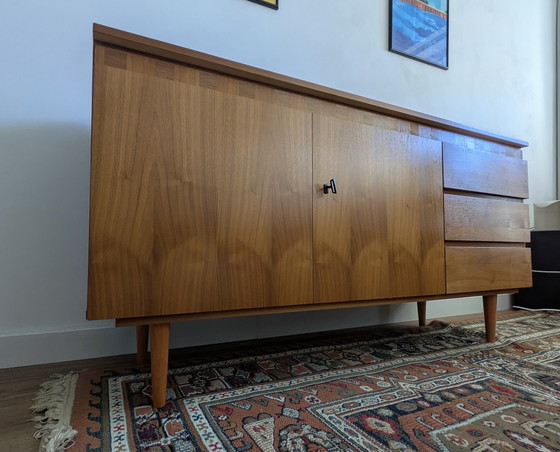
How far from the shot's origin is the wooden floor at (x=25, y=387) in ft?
1.76

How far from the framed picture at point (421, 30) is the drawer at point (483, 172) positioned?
756 millimetres

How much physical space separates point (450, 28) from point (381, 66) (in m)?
0.55

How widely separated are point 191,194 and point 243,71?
28 centimetres

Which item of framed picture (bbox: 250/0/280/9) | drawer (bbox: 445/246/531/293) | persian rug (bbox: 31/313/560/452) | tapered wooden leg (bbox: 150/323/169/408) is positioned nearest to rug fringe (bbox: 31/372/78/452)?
persian rug (bbox: 31/313/560/452)

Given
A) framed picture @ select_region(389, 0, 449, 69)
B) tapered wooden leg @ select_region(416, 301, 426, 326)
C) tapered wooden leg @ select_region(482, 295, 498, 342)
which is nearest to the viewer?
tapered wooden leg @ select_region(482, 295, 498, 342)

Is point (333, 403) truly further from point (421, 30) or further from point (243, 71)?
point (421, 30)

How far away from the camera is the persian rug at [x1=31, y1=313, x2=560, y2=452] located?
1.72 feet

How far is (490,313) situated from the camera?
43.3 inches

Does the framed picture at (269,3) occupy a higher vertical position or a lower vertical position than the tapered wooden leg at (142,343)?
higher

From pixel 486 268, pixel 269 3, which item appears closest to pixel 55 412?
pixel 486 268

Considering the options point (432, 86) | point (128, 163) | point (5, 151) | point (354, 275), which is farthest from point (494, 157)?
point (5, 151)

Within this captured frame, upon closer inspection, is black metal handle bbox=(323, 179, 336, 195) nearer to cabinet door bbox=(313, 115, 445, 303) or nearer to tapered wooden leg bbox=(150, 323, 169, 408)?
cabinet door bbox=(313, 115, 445, 303)

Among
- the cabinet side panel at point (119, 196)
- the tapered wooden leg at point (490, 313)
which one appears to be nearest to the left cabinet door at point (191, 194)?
the cabinet side panel at point (119, 196)

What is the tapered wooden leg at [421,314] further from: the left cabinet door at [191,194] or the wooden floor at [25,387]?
the left cabinet door at [191,194]
